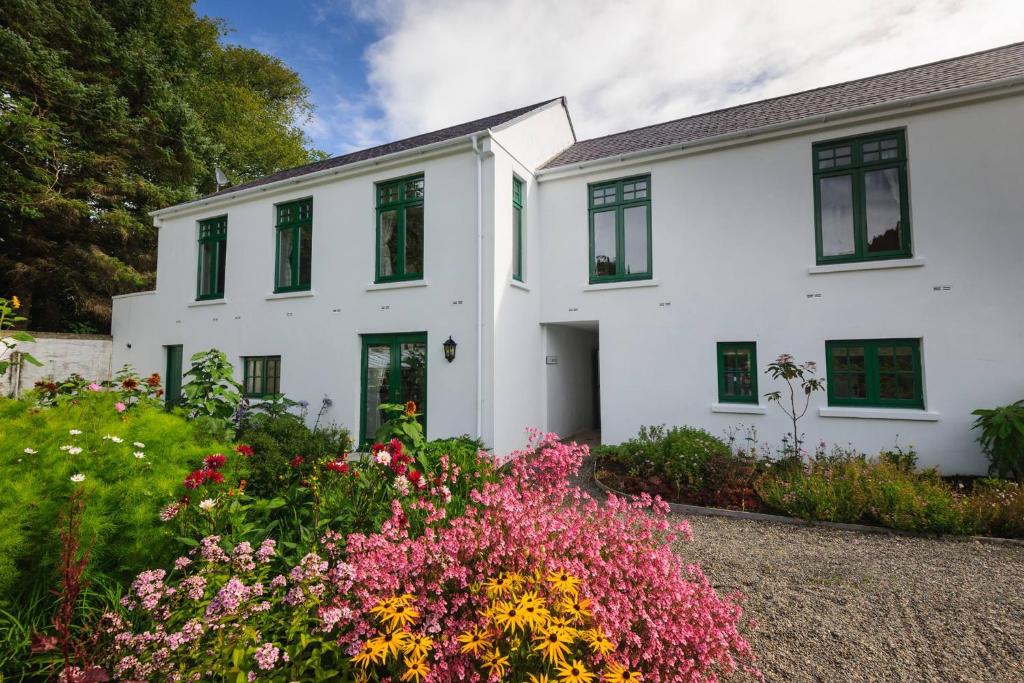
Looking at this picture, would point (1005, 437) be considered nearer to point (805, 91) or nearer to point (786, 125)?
point (786, 125)

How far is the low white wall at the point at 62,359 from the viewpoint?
12.0m

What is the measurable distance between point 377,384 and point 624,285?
5.37m

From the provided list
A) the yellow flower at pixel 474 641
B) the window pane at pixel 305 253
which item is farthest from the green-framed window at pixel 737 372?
the window pane at pixel 305 253

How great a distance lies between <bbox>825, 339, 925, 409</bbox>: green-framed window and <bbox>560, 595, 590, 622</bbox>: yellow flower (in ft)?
23.9

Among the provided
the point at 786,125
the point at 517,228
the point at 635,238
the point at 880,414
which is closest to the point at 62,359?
the point at 517,228

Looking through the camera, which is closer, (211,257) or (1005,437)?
(1005,437)

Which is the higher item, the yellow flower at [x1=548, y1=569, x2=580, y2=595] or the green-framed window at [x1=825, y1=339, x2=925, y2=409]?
the green-framed window at [x1=825, y1=339, x2=925, y2=409]

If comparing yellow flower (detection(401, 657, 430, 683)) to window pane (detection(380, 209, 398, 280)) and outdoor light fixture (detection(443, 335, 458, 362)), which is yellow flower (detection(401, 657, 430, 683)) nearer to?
outdoor light fixture (detection(443, 335, 458, 362))

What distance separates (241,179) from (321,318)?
1755 centimetres

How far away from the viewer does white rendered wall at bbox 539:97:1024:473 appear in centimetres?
690

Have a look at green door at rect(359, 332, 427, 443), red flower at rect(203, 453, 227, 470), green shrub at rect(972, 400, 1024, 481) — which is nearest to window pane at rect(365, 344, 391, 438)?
green door at rect(359, 332, 427, 443)

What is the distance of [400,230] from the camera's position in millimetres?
9297

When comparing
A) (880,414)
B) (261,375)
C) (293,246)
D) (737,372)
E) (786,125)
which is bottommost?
(880,414)

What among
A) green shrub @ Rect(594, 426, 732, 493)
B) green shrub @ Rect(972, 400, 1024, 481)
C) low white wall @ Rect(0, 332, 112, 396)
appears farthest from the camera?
low white wall @ Rect(0, 332, 112, 396)
